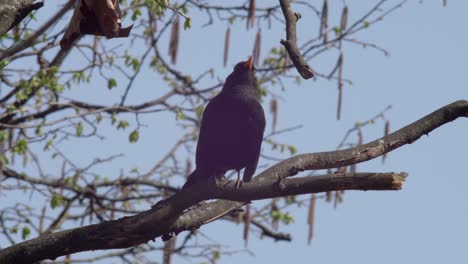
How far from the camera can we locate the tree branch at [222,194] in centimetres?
441

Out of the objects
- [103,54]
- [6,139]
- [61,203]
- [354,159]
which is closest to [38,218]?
[61,203]

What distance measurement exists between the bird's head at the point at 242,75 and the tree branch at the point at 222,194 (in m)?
1.80

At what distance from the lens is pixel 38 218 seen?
9562 mm

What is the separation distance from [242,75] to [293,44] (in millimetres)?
2076

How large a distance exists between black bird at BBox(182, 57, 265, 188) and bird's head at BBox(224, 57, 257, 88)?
8.9 inches

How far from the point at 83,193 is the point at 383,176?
223 inches

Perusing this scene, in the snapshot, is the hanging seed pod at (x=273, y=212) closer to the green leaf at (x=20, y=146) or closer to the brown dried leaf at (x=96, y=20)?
the green leaf at (x=20, y=146)

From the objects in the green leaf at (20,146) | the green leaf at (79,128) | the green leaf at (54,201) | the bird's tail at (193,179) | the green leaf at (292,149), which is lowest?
the bird's tail at (193,179)

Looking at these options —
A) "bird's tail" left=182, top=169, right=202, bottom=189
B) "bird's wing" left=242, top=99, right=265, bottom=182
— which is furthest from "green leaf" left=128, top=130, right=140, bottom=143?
"bird's tail" left=182, top=169, right=202, bottom=189

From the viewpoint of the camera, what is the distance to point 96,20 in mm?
4188

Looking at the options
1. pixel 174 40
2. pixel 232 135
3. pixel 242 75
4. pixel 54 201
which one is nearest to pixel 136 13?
pixel 174 40

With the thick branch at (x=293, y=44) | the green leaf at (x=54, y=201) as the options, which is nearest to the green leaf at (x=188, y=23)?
the thick branch at (x=293, y=44)

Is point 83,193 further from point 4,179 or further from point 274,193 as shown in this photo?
point 274,193

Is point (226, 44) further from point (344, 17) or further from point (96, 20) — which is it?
point (96, 20)
